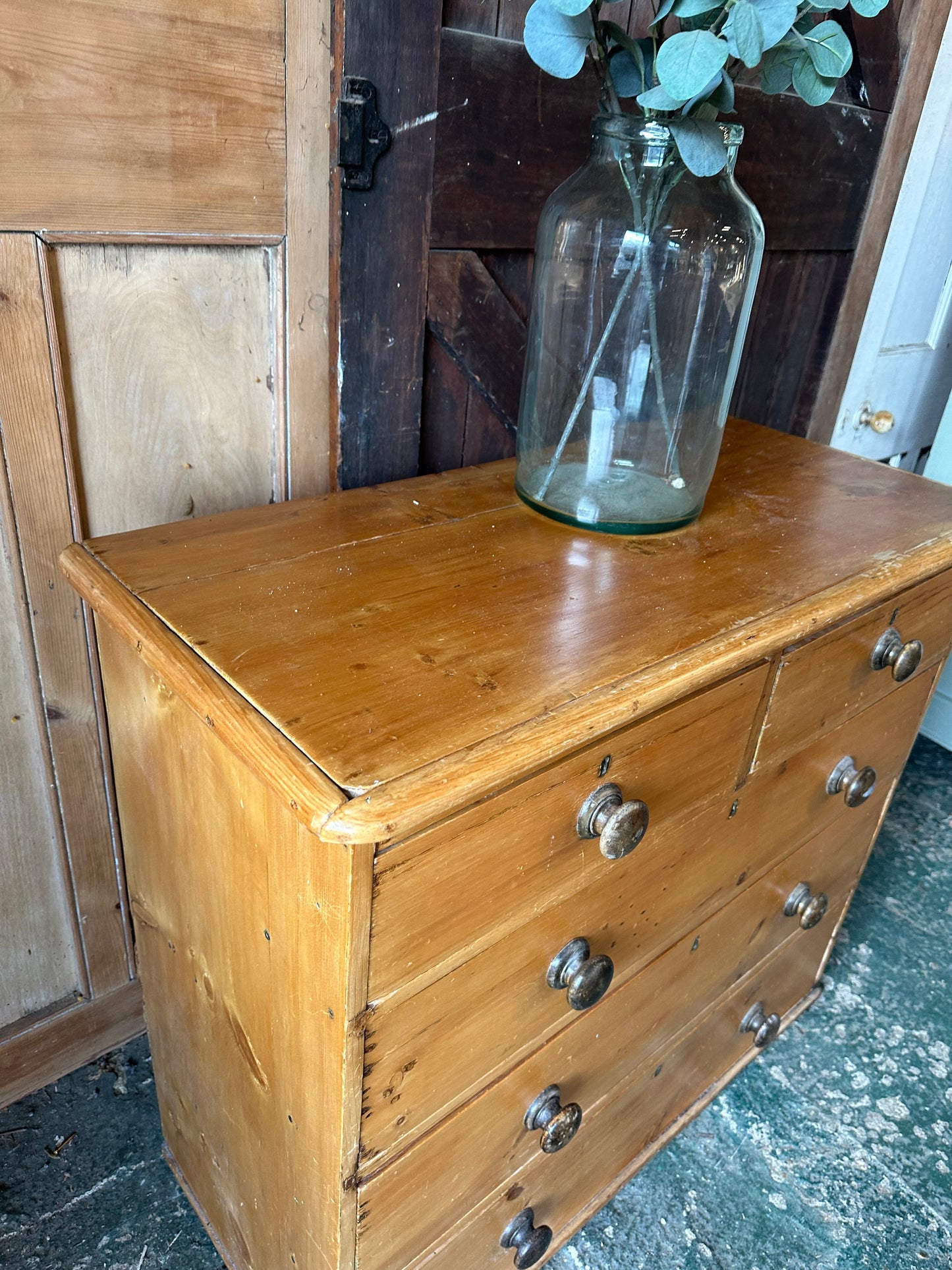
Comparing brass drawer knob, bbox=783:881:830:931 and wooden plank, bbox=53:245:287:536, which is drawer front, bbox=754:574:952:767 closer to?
brass drawer knob, bbox=783:881:830:931

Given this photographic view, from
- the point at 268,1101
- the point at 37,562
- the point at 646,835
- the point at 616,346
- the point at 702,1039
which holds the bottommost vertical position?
the point at 702,1039

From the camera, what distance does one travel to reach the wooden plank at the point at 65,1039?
1.25 meters

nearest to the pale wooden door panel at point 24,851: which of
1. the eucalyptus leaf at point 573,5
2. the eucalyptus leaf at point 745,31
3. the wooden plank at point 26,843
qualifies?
the wooden plank at point 26,843

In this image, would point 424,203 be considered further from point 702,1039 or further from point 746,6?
point 702,1039

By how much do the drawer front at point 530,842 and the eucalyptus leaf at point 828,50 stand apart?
0.58m

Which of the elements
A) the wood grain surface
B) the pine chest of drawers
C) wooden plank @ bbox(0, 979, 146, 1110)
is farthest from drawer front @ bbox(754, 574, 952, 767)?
wooden plank @ bbox(0, 979, 146, 1110)

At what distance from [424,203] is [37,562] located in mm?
605

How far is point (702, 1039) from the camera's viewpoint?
1285 millimetres

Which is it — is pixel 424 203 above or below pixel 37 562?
above

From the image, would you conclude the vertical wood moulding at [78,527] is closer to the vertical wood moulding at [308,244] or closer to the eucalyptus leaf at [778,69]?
the vertical wood moulding at [308,244]

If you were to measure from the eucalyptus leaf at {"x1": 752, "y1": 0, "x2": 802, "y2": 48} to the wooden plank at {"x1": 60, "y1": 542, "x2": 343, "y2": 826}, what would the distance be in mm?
700

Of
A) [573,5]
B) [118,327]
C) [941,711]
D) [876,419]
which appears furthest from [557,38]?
[941,711]

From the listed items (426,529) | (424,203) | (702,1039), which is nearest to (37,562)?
(426,529)

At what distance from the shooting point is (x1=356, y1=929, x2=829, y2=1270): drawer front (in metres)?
0.85
